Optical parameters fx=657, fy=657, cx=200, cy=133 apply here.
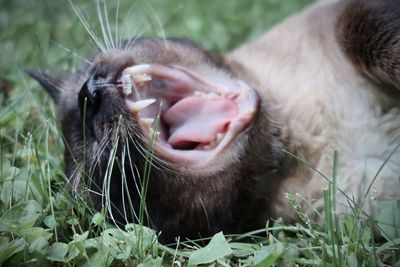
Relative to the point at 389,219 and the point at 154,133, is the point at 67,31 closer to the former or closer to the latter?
the point at 154,133

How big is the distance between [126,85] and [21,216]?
74 centimetres

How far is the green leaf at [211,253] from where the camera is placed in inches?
92.0

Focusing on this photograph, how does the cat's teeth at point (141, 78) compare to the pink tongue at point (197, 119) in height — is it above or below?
above

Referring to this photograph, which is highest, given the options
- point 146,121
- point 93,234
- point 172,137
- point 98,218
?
point 146,121

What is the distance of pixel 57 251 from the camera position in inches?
92.7

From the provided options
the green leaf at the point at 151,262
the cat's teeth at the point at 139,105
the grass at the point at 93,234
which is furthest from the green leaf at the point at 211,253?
the cat's teeth at the point at 139,105

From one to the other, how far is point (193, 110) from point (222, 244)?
840 mm

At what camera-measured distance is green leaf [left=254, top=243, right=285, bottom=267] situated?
2256 mm

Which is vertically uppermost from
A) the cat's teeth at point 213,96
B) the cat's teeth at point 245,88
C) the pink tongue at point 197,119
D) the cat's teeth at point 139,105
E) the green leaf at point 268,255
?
the cat's teeth at point 245,88

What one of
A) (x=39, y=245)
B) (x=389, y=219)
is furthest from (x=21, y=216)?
(x=389, y=219)

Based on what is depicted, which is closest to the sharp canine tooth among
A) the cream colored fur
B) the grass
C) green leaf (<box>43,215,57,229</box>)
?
the cream colored fur

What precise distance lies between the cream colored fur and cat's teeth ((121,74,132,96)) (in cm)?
66

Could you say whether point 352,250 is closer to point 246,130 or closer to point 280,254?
point 280,254

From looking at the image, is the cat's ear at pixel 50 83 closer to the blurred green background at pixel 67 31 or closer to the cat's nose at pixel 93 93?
the blurred green background at pixel 67 31
